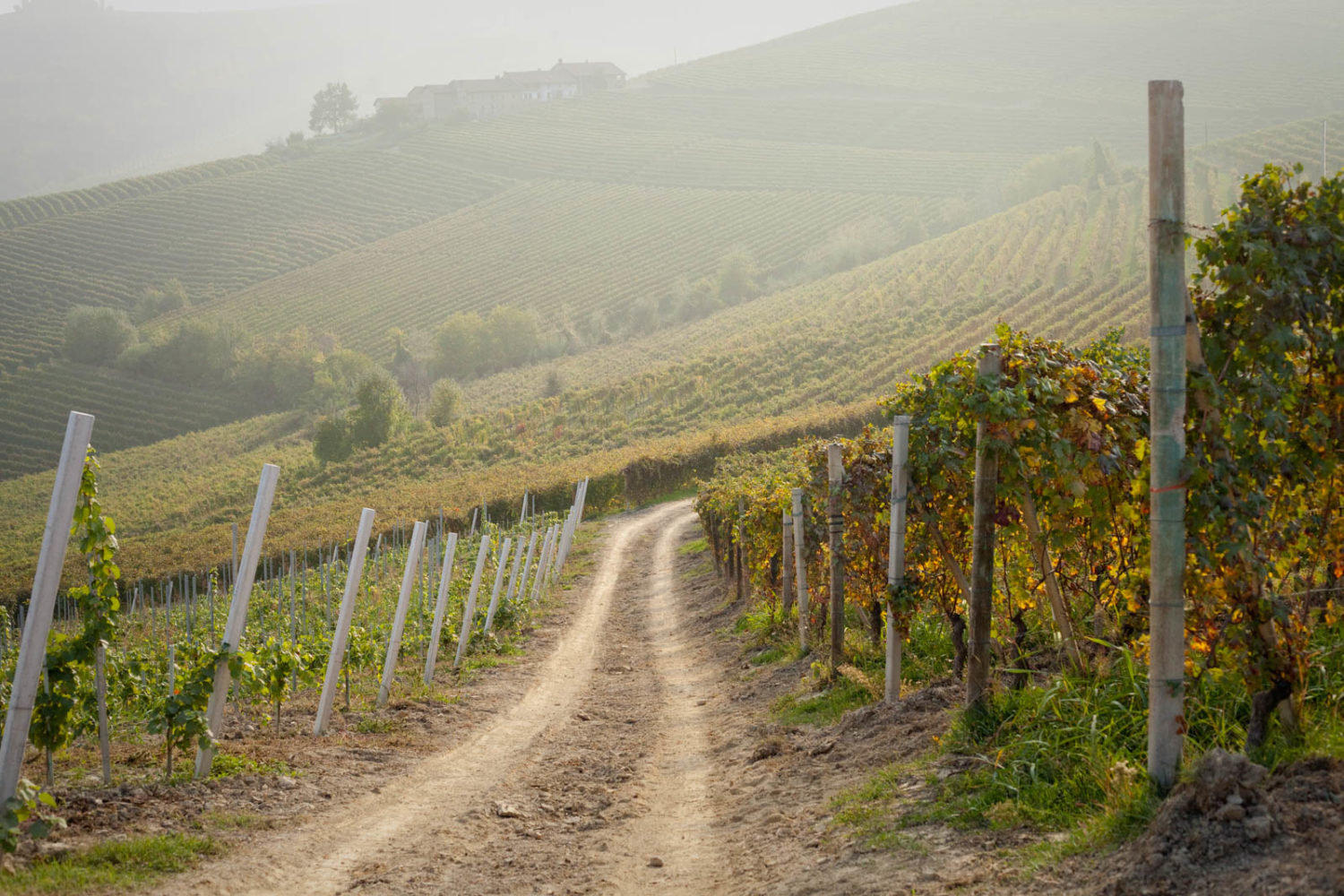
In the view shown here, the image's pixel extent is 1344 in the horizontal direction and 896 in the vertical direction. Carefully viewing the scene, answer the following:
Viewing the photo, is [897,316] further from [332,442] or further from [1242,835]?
[1242,835]

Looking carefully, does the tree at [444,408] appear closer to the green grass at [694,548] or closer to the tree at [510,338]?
the tree at [510,338]

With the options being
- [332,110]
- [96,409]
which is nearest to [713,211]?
[96,409]

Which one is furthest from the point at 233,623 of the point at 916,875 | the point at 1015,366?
the point at 1015,366

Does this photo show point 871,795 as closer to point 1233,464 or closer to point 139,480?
point 1233,464

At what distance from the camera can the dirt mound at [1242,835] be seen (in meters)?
3.35

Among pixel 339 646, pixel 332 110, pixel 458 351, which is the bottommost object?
pixel 458 351

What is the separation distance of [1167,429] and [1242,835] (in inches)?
59.2

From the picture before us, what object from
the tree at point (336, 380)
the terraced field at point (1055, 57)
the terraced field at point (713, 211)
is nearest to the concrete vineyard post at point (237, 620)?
the terraced field at point (713, 211)

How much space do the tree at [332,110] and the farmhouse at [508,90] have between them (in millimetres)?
11133

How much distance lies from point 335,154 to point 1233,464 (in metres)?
136

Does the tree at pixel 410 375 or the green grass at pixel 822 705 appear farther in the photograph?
the tree at pixel 410 375

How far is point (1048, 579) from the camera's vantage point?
20.4ft

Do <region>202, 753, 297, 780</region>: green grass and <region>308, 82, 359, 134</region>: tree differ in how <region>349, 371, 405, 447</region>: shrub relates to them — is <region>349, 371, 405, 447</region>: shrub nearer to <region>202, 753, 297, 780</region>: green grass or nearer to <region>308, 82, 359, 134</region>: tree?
<region>202, 753, 297, 780</region>: green grass

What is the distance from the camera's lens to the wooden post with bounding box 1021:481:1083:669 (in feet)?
18.9
